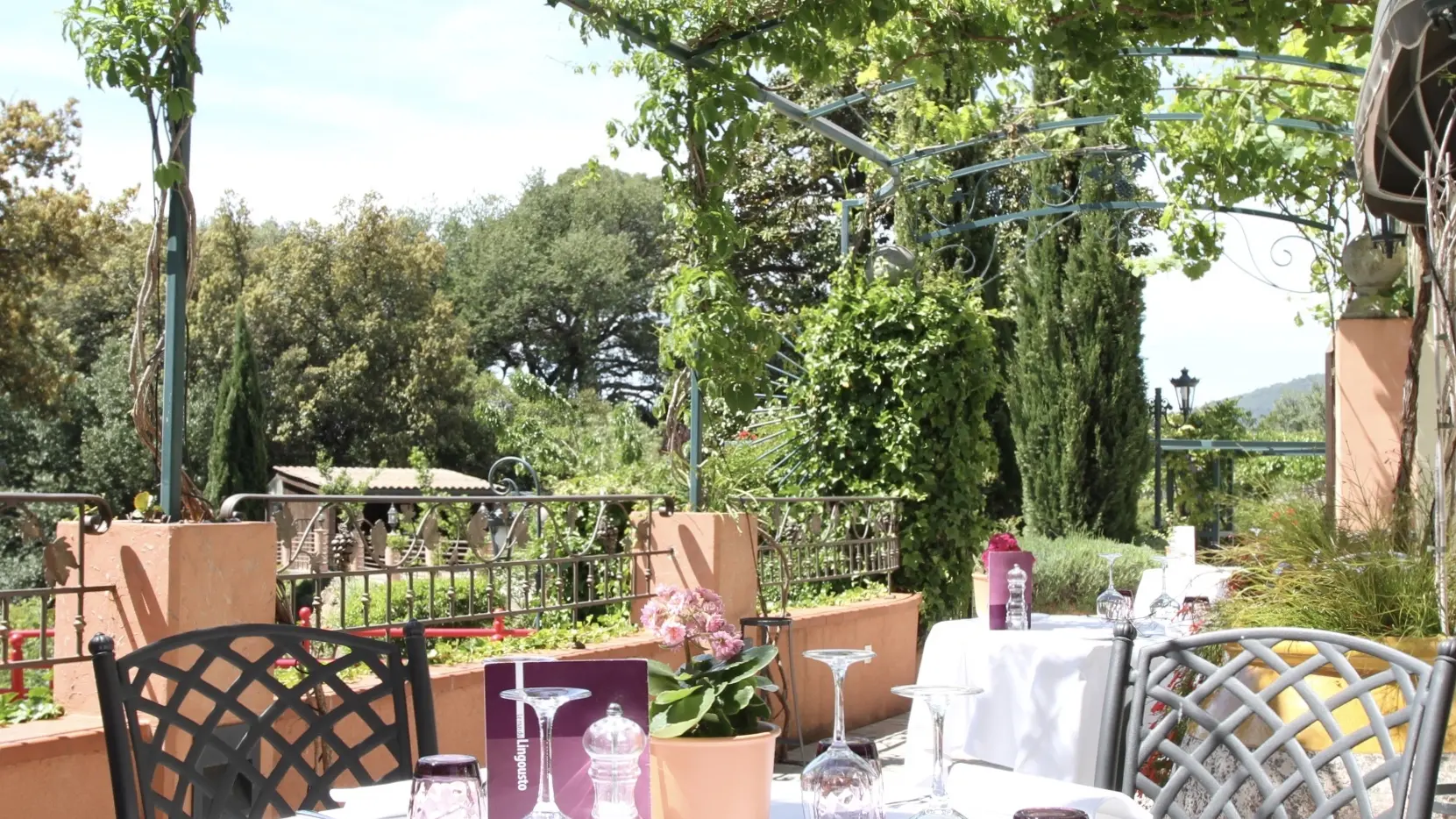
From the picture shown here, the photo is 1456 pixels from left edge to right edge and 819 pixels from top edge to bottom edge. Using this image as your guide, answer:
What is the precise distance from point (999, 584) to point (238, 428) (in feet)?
62.9

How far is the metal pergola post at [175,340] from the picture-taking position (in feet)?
11.2

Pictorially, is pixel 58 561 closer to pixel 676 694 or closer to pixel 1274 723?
pixel 676 694

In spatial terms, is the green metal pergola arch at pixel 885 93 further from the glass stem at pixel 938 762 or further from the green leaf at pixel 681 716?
the glass stem at pixel 938 762

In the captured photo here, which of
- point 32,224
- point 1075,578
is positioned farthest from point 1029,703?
point 32,224

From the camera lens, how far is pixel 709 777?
5.01 feet

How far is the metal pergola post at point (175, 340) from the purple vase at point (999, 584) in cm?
301

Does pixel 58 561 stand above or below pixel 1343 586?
above

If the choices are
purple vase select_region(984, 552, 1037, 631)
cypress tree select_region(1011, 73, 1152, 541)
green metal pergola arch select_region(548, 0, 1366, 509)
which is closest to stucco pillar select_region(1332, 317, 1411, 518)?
green metal pergola arch select_region(548, 0, 1366, 509)

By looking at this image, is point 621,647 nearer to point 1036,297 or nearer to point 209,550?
point 209,550

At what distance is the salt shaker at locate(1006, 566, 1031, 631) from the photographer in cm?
492

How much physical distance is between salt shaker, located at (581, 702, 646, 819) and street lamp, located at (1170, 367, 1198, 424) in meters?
13.9

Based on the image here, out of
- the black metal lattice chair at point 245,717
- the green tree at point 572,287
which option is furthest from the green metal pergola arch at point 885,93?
the green tree at point 572,287

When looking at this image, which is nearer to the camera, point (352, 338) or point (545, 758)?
point (545, 758)

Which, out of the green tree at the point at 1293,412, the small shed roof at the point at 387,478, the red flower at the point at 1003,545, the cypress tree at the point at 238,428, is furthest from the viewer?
the green tree at the point at 1293,412
